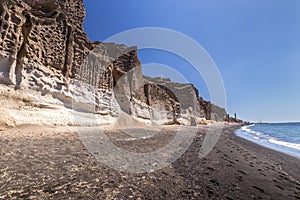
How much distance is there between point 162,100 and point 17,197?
24.9m

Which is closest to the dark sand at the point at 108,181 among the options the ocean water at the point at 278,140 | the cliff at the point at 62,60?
the cliff at the point at 62,60

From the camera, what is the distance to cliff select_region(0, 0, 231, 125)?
7344 millimetres

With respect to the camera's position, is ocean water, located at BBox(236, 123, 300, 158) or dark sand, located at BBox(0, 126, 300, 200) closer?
dark sand, located at BBox(0, 126, 300, 200)

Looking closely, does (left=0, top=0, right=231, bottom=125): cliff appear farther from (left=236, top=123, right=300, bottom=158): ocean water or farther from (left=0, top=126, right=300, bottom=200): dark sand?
(left=236, top=123, right=300, bottom=158): ocean water

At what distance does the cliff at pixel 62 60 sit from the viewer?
7.34 metres

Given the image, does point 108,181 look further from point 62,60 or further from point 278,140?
point 278,140

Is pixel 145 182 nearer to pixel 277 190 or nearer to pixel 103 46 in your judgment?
pixel 277 190

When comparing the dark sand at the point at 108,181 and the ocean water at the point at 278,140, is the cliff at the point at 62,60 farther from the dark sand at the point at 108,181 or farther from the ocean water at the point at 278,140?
the ocean water at the point at 278,140

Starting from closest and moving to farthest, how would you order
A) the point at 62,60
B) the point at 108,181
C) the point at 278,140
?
the point at 108,181, the point at 62,60, the point at 278,140

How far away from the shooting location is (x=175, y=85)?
38.3 meters

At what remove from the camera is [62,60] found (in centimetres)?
996

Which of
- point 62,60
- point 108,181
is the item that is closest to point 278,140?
point 108,181

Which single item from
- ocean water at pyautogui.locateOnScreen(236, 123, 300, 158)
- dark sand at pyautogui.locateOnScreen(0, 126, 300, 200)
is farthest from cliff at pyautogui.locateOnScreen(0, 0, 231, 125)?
ocean water at pyautogui.locateOnScreen(236, 123, 300, 158)

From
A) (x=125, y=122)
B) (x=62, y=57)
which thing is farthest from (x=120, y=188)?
(x=125, y=122)
